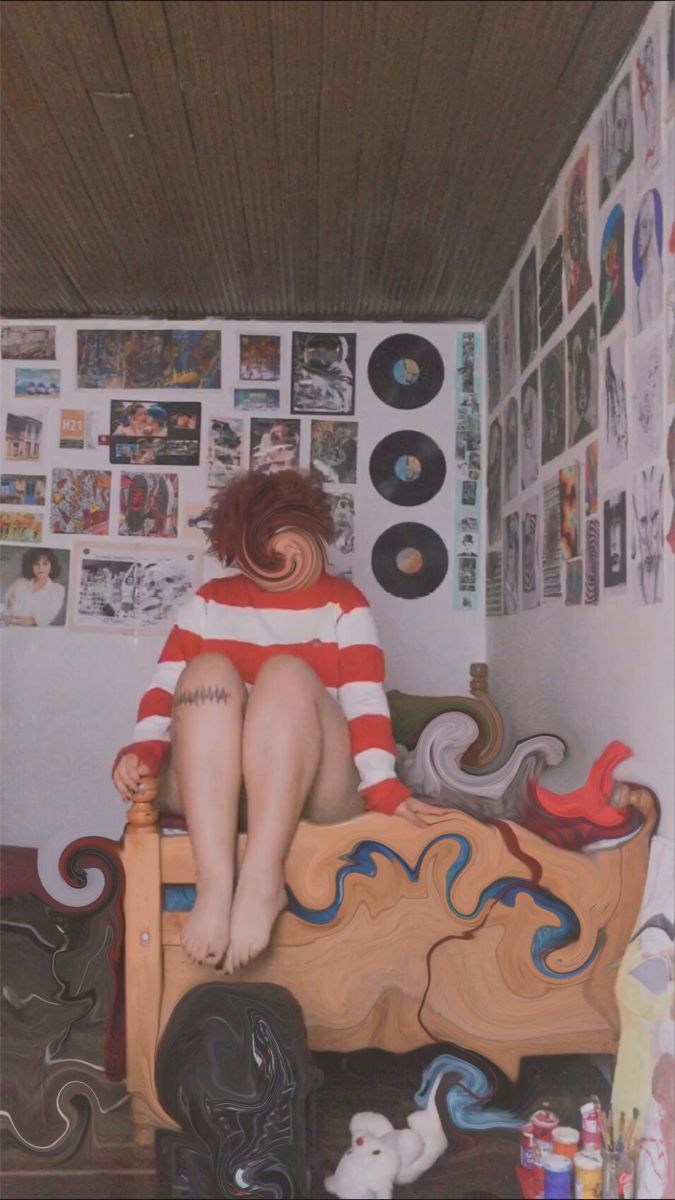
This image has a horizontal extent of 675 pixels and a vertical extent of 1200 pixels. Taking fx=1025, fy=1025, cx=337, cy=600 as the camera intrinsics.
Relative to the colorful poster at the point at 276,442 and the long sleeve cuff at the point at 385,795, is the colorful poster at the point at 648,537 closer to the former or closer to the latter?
the long sleeve cuff at the point at 385,795

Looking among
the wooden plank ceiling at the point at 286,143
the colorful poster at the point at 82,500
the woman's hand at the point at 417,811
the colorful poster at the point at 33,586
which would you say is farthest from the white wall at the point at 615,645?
the colorful poster at the point at 33,586

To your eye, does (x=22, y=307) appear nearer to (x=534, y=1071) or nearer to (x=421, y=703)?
(x=421, y=703)

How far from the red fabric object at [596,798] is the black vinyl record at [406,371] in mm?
1292

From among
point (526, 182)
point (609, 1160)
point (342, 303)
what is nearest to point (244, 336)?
point (342, 303)

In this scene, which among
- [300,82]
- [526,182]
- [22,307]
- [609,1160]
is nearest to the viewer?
[609,1160]

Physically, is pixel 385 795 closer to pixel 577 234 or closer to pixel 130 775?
pixel 130 775

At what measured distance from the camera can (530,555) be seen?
202 cm

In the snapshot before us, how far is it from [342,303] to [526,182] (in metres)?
0.66

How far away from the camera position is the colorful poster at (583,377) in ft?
5.16

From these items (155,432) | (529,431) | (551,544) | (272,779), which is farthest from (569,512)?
(155,432)

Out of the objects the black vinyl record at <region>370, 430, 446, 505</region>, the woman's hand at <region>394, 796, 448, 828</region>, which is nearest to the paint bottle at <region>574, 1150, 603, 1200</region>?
the woman's hand at <region>394, 796, 448, 828</region>

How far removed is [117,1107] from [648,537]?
103cm

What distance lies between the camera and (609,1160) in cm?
114

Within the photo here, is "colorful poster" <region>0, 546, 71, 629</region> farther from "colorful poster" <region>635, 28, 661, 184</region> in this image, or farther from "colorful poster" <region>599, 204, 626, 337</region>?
"colorful poster" <region>635, 28, 661, 184</region>
